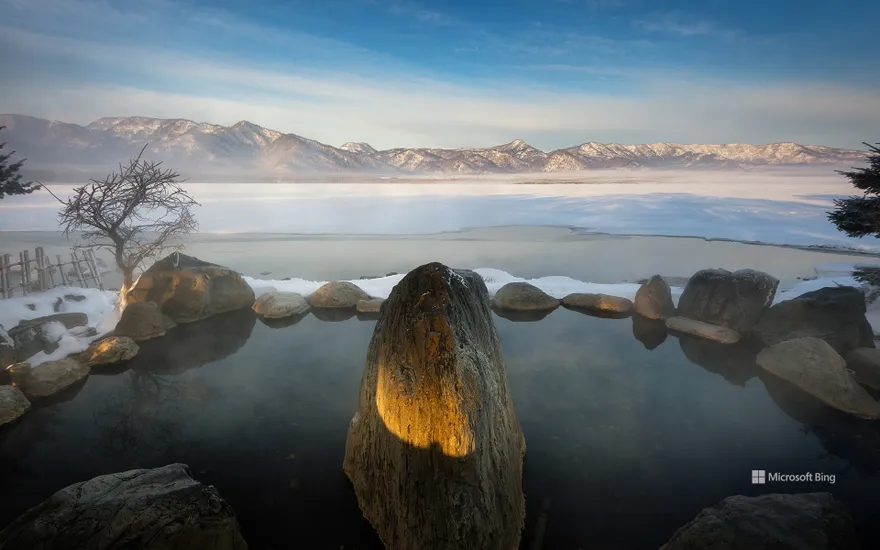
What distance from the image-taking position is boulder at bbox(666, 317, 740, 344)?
13.5 metres

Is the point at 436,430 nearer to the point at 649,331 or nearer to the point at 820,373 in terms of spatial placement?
the point at 820,373

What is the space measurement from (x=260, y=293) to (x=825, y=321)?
1930 cm

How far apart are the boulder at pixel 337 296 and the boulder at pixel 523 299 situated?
524 centimetres

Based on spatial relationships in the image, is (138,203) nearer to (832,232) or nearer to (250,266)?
(250,266)

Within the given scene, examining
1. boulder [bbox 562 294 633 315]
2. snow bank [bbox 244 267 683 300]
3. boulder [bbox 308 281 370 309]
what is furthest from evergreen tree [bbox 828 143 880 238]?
boulder [bbox 308 281 370 309]

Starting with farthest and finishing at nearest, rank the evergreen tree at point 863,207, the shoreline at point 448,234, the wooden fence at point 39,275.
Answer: the shoreline at point 448,234 < the wooden fence at point 39,275 < the evergreen tree at point 863,207

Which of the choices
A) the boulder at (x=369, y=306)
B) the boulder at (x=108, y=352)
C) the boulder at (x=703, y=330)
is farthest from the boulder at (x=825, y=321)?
the boulder at (x=108, y=352)

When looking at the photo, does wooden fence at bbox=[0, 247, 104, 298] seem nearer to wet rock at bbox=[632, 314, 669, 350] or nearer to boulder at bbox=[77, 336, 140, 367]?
boulder at bbox=[77, 336, 140, 367]

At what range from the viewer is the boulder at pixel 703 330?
531 inches

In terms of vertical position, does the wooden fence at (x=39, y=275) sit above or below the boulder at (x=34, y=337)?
above

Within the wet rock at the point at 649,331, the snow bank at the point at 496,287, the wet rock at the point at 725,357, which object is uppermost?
the snow bank at the point at 496,287

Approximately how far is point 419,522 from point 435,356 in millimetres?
1925

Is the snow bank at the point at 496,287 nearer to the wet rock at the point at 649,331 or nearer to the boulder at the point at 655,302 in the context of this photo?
the boulder at the point at 655,302

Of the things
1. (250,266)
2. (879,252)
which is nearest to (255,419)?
(250,266)
